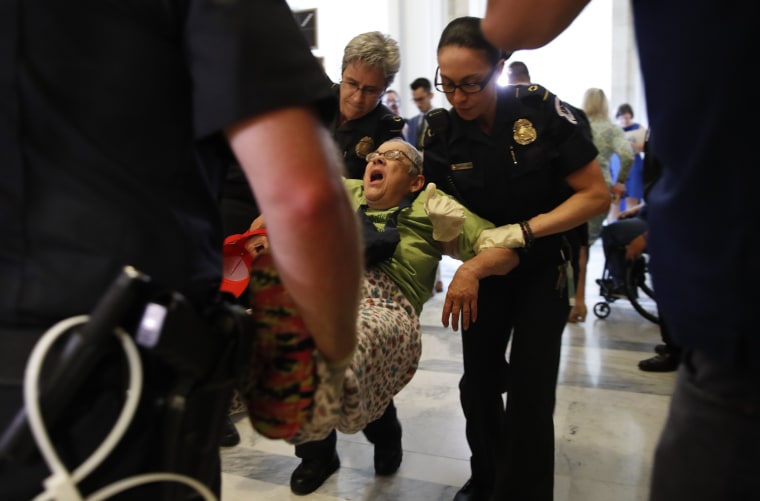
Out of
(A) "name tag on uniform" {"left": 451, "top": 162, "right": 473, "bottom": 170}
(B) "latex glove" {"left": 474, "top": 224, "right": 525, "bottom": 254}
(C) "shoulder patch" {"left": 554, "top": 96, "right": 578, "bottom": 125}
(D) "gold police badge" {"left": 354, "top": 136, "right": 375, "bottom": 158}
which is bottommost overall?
(B) "latex glove" {"left": 474, "top": 224, "right": 525, "bottom": 254}

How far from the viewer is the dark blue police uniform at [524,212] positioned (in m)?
1.95

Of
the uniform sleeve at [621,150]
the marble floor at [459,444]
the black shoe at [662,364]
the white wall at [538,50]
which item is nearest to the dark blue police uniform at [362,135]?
the marble floor at [459,444]

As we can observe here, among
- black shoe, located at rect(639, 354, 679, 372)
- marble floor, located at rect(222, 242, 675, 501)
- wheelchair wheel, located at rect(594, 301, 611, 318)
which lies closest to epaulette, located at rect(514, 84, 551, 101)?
marble floor, located at rect(222, 242, 675, 501)

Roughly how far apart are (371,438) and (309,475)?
268mm

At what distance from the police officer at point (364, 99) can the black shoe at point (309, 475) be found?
1095 millimetres

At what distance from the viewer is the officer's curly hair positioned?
1861 millimetres

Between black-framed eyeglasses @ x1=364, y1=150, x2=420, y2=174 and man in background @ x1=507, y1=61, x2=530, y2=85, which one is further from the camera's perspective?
man in background @ x1=507, y1=61, x2=530, y2=85

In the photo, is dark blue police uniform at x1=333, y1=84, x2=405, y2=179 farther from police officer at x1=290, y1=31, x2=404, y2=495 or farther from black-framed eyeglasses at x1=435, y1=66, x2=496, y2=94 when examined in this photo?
black-framed eyeglasses at x1=435, y1=66, x2=496, y2=94

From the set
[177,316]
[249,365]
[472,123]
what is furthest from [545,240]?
[177,316]

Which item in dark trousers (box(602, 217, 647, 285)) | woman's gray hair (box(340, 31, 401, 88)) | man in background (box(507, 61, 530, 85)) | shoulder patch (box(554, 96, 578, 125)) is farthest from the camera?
man in background (box(507, 61, 530, 85))

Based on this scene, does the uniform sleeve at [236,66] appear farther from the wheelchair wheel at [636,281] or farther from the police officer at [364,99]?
the wheelchair wheel at [636,281]

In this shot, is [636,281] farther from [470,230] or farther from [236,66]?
[236,66]

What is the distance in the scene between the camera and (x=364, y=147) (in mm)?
2416

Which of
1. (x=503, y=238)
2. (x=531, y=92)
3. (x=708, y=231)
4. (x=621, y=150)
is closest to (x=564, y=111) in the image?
(x=531, y=92)
